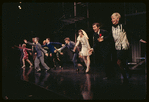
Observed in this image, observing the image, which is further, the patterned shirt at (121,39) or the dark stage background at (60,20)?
the dark stage background at (60,20)

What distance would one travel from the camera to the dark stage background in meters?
8.88

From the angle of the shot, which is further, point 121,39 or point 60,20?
point 60,20

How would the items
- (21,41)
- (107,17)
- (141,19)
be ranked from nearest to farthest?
1. (141,19)
2. (107,17)
3. (21,41)

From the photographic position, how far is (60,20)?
11000mm

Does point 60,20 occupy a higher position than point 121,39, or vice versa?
point 60,20

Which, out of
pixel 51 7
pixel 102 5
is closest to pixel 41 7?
pixel 51 7

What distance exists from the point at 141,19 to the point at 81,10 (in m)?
4.16

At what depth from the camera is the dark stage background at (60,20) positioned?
888 cm

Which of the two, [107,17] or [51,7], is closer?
[107,17]

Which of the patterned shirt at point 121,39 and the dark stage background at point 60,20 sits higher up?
the dark stage background at point 60,20

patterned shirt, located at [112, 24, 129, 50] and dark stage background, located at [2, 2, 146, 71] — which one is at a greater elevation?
dark stage background, located at [2, 2, 146, 71]

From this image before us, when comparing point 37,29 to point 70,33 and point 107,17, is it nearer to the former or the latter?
point 70,33

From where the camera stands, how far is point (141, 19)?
340 inches

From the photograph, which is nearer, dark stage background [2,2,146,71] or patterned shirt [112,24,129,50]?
patterned shirt [112,24,129,50]
